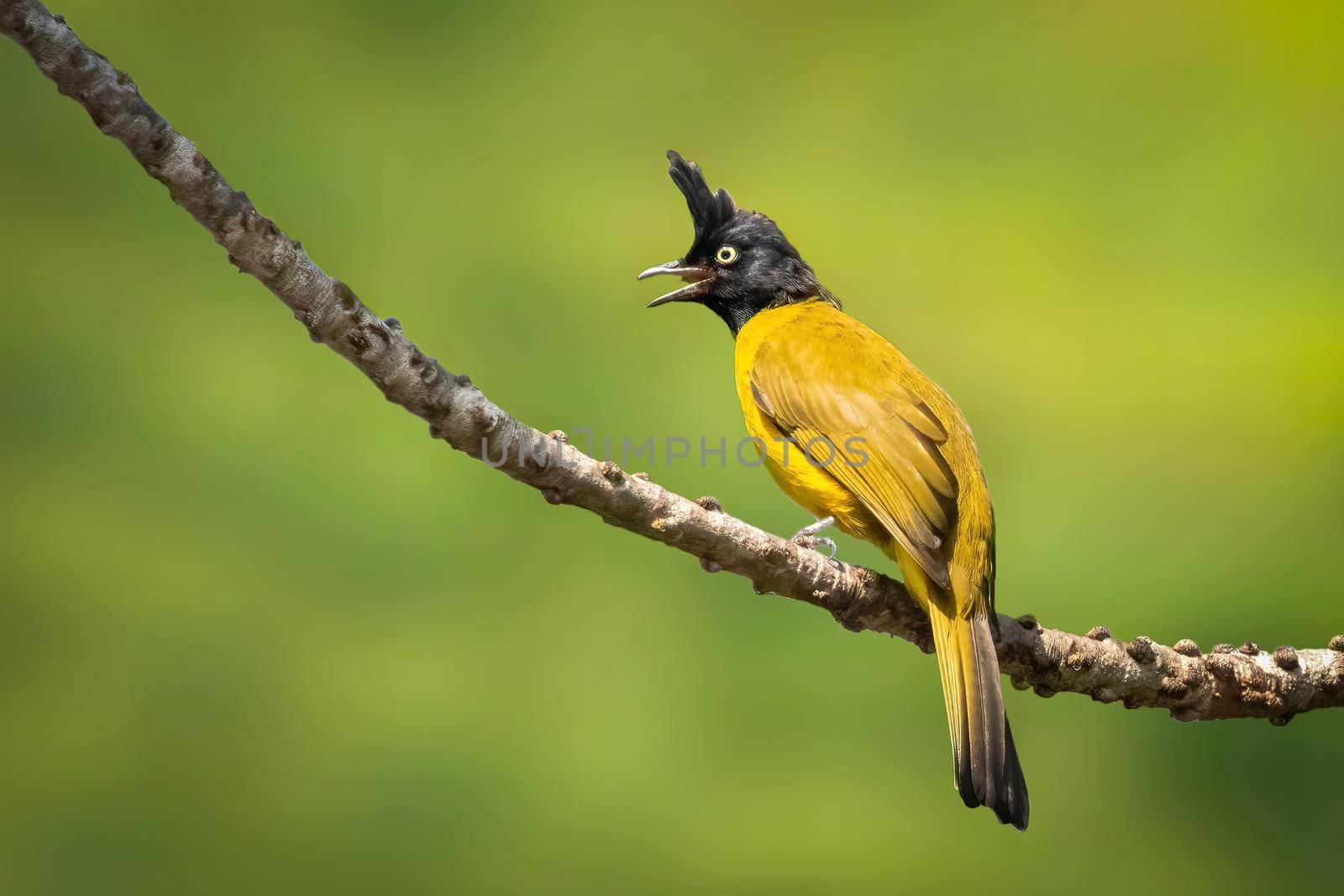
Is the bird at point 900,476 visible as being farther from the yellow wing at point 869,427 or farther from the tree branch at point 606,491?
the tree branch at point 606,491

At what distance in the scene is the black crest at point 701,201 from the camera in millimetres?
3527

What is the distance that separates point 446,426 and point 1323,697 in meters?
2.38

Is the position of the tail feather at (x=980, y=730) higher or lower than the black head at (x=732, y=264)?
lower

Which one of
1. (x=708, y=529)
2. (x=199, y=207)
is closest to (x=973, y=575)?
(x=708, y=529)

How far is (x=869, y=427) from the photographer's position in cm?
280

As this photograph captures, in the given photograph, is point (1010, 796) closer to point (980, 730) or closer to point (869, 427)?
point (980, 730)

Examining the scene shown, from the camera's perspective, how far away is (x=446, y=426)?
2.15m

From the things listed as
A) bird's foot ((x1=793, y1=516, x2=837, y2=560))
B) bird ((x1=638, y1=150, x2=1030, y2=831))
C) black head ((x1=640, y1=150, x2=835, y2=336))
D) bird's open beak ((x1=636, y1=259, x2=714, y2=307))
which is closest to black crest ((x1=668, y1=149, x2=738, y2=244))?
black head ((x1=640, y1=150, x2=835, y2=336))

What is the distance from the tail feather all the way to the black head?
1.24 meters

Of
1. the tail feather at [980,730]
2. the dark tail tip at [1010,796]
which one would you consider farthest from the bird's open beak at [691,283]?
the dark tail tip at [1010,796]

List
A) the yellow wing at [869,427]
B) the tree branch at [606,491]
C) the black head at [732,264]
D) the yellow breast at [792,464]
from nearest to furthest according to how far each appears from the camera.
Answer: the tree branch at [606,491] → the yellow wing at [869,427] → the yellow breast at [792,464] → the black head at [732,264]

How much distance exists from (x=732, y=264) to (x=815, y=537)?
101 cm

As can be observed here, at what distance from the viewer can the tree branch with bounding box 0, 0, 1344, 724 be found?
6.14 ft

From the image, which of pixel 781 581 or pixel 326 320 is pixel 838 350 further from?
pixel 326 320
